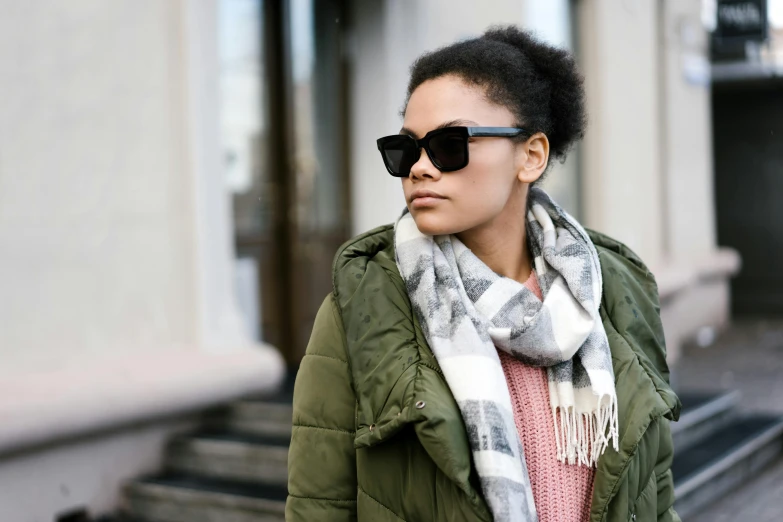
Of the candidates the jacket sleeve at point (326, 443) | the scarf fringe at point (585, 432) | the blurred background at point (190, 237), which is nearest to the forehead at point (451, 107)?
the jacket sleeve at point (326, 443)

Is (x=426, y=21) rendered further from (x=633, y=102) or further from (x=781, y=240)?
(x=781, y=240)

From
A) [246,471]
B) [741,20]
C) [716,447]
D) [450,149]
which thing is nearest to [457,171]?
[450,149]

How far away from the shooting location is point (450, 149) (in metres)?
1.58

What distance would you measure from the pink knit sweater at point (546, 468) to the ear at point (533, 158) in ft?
1.24

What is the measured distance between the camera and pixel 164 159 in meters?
4.52

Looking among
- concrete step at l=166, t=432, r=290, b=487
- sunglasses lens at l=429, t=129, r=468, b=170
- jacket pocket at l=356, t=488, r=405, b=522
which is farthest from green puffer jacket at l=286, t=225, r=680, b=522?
concrete step at l=166, t=432, r=290, b=487

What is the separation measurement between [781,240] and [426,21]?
Answer: 10.2 metres

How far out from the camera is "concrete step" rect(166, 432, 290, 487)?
443 cm

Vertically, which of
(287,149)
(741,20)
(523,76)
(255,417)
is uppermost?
(741,20)

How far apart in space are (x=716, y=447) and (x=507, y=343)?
4.62m

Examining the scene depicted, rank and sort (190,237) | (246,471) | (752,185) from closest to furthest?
(246,471) → (190,237) → (752,185)

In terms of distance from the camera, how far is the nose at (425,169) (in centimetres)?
159

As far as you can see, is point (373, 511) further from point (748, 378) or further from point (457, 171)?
point (748, 378)

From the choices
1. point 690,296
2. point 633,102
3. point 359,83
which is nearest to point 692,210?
point 690,296
